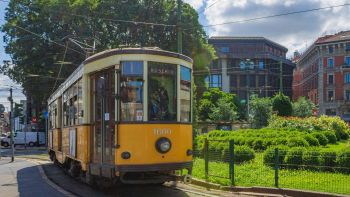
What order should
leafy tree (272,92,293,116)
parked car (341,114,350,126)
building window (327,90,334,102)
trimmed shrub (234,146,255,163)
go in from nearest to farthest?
1. trimmed shrub (234,146,255,163)
2. leafy tree (272,92,293,116)
3. parked car (341,114,350,126)
4. building window (327,90,334,102)

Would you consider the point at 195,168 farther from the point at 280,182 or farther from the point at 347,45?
the point at 347,45

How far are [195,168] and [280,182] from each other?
4.25 meters

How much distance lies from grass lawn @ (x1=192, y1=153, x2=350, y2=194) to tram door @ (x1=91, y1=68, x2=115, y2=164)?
143 inches

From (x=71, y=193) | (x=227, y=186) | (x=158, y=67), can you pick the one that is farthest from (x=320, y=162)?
(x=71, y=193)

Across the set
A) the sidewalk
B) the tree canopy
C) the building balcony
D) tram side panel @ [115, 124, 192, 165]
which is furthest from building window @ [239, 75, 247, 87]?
tram side panel @ [115, 124, 192, 165]

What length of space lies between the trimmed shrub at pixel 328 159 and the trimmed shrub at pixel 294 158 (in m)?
0.59

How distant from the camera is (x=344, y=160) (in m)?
13.6

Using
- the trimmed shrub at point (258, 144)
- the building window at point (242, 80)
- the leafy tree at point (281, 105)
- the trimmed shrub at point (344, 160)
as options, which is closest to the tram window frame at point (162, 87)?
the trimmed shrub at point (344, 160)

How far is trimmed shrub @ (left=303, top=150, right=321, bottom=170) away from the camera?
13.8 m

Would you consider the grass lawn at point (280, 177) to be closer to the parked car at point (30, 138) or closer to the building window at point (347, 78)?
the parked car at point (30, 138)

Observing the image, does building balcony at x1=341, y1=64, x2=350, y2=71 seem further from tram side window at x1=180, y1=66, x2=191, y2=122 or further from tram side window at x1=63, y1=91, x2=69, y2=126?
tram side window at x1=180, y1=66, x2=191, y2=122

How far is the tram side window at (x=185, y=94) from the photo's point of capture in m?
11.7

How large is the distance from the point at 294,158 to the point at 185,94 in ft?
14.3

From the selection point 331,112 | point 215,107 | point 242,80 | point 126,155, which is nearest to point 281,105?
point 215,107
